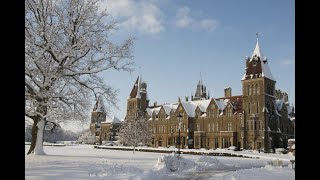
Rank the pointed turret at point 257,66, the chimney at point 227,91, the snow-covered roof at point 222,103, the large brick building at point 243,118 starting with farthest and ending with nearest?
the chimney at point 227,91, the snow-covered roof at point 222,103, the pointed turret at point 257,66, the large brick building at point 243,118

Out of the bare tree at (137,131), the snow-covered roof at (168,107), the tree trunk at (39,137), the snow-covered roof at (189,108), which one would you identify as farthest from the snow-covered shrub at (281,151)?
the tree trunk at (39,137)

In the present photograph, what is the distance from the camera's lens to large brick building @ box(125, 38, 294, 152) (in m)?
61.7

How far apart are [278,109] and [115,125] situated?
5152 cm

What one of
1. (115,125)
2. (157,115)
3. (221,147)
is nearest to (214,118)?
(221,147)

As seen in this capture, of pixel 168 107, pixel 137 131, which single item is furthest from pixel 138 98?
pixel 137 131

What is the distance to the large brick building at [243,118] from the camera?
6166 cm

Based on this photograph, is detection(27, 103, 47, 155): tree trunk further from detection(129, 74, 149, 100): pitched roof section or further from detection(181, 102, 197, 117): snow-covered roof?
detection(129, 74, 149, 100): pitched roof section

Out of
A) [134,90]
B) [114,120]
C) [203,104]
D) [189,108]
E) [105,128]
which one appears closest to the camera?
[203,104]

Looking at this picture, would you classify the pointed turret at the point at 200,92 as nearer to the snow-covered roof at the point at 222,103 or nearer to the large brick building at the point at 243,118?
the large brick building at the point at 243,118

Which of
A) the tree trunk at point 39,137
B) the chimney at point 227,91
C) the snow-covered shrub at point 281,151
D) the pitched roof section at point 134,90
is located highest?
the pitched roof section at point 134,90

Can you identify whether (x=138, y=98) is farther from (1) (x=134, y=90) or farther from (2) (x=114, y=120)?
(2) (x=114, y=120)

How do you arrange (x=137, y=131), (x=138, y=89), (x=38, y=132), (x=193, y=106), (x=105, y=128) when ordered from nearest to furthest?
(x=38, y=132) → (x=137, y=131) → (x=193, y=106) → (x=138, y=89) → (x=105, y=128)

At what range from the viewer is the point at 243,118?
63531 mm
